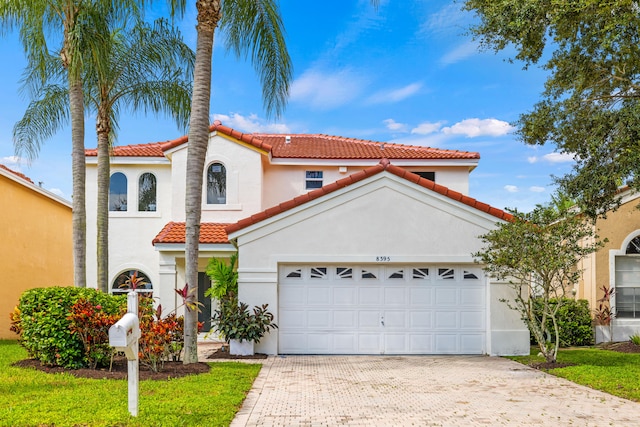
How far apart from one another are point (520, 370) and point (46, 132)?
15077 millimetres

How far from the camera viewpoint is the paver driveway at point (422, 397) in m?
8.43

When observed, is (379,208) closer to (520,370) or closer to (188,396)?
(520,370)

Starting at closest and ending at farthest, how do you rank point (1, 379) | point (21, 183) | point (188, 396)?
point (188, 396) < point (1, 379) < point (21, 183)

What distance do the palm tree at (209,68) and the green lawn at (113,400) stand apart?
2213 mm

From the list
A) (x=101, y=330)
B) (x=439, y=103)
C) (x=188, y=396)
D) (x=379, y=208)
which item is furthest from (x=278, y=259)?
(x=439, y=103)

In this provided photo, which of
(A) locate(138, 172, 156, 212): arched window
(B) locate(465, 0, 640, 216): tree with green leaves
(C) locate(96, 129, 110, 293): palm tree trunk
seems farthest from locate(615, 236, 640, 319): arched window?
(A) locate(138, 172, 156, 212): arched window

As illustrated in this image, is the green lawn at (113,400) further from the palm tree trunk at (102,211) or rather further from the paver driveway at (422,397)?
the palm tree trunk at (102,211)

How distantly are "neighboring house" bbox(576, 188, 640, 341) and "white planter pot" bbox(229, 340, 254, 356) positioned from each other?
35.6 ft

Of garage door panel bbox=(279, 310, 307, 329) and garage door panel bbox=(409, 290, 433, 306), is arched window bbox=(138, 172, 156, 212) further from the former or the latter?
garage door panel bbox=(409, 290, 433, 306)

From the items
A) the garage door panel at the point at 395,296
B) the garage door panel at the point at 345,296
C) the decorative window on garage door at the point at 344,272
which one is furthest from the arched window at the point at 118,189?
the garage door panel at the point at 395,296

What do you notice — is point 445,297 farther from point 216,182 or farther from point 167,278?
point 216,182

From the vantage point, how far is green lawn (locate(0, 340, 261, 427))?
7.79 m

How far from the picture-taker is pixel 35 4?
576 inches

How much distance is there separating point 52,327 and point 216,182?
9.73 m
